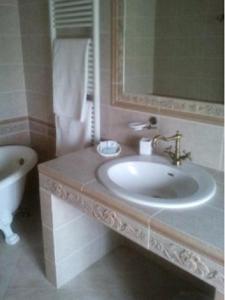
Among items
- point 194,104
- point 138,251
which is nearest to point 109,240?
point 138,251

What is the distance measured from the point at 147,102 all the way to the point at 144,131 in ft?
0.60

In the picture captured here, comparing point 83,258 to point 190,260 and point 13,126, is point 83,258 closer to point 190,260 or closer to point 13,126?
point 190,260

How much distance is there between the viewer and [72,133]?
7.11 feet

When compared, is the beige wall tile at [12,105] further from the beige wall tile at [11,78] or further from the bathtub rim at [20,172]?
the bathtub rim at [20,172]

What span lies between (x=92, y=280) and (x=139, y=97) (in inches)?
47.3

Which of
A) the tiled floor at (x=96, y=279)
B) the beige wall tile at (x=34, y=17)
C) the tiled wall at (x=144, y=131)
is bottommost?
the tiled floor at (x=96, y=279)

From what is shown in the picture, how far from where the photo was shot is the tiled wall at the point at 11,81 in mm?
2396

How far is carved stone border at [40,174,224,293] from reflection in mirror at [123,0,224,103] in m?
0.70

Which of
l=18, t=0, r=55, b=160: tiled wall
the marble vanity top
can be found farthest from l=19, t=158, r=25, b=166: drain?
the marble vanity top

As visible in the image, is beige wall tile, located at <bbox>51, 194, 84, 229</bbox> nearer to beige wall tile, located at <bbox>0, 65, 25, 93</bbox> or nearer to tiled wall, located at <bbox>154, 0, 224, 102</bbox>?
tiled wall, located at <bbox>154, 0, 224, 102</bbox>

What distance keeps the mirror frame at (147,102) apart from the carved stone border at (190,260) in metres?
0.66

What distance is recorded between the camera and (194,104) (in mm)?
1488

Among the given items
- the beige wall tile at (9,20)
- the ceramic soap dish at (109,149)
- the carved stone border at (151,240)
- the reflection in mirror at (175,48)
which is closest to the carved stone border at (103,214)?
the carved stone border at (151,240)

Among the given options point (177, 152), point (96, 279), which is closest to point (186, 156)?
point (177, 152)
